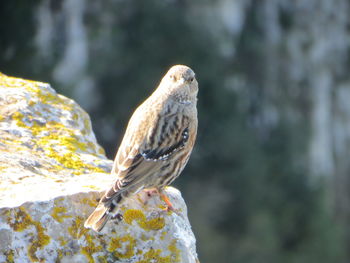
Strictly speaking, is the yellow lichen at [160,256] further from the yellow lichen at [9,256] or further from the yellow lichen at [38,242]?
the yellow lichen at [9,256]

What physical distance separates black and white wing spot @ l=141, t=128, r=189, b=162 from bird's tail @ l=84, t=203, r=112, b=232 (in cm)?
111

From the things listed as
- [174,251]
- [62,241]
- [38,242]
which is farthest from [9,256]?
[174,251]

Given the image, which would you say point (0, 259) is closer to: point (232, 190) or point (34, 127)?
point (34, 127)

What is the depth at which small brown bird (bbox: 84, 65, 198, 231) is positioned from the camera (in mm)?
5949

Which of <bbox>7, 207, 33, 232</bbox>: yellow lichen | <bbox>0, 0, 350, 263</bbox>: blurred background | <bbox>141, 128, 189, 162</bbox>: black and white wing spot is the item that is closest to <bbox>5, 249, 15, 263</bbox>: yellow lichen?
<bbox>7, 207, 33, 232</bbox>: yellow lichen

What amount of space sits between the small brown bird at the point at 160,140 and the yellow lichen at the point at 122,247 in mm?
277

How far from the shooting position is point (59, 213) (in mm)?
5148

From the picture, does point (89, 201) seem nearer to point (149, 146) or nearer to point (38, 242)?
point (38, 242)

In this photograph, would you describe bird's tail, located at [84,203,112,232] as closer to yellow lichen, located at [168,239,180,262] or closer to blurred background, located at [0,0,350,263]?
yellow lichen, located at [168,239,180,262]

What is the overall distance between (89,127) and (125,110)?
2936 centimetres

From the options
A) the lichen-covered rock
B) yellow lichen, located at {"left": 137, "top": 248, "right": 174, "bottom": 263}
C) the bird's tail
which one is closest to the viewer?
the lichen-covered rock

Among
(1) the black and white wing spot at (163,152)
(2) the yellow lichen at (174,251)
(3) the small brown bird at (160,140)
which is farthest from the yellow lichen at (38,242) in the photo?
(1) the black and white wing spot at (163,152)

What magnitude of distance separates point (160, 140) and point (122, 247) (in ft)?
4.45

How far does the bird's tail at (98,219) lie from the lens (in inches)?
201
